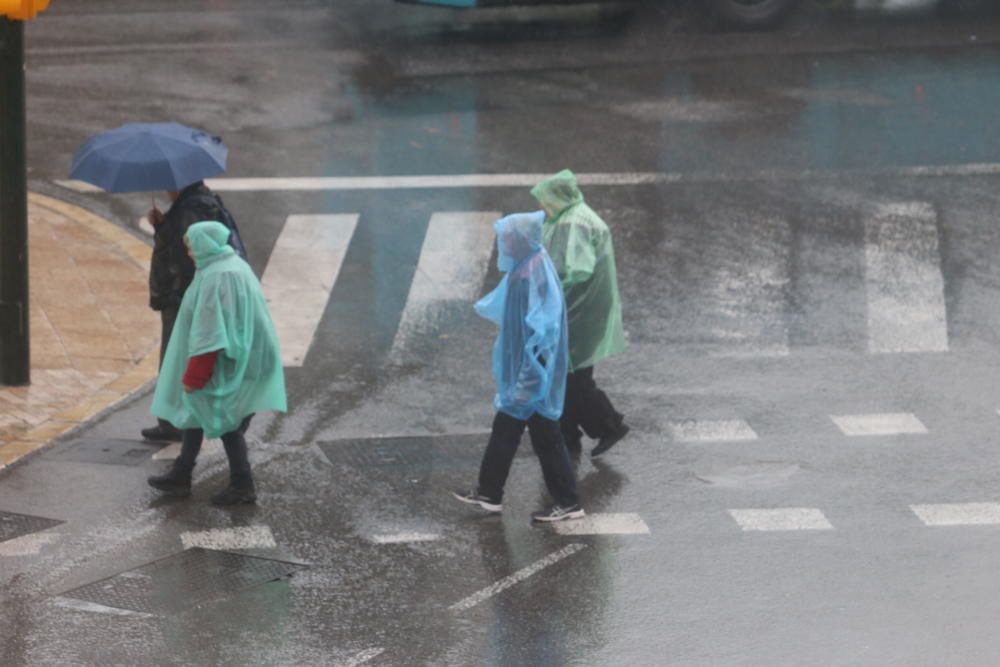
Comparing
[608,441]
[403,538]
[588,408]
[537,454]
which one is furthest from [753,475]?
[403,538]

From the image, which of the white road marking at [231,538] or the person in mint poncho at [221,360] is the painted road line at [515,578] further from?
the person in mint poncho at [221,360]

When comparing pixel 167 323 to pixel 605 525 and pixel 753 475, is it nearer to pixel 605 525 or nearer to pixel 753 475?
pixel 605 525

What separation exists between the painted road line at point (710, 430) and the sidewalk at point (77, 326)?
361cm

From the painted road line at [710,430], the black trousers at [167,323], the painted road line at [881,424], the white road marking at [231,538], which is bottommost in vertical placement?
the white road marking at [231,538]

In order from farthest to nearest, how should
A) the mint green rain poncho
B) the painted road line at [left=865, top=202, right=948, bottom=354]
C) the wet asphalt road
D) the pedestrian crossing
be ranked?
the pedestrian crossing, the painted road line at [left=865, top=202, right=948, bottom=354], the mint green rain poncho, the wet asphalt road

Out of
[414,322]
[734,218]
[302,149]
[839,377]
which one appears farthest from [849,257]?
[302,149]

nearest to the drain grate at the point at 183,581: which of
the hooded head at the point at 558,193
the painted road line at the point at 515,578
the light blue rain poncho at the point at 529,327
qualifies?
Answer: the painted road line at the point at 515,578

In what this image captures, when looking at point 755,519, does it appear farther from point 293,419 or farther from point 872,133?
point 872,133

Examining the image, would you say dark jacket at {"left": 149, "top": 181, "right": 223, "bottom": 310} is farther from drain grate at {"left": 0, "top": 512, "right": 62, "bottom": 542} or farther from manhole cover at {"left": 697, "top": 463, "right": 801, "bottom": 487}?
manhole cover at {"left": 697, "top": 463, "right": 801, "bottom": 487}

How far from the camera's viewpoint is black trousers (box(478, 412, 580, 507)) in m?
9.84

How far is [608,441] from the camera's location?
10812 mm

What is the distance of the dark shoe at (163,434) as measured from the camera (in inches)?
439

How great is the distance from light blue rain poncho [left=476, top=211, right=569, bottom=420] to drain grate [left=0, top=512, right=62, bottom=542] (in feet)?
8.17

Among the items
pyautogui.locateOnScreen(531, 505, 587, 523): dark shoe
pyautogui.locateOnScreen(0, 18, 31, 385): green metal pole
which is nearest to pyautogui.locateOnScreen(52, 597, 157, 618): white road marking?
pyautogui.locateOnScreen(531, 505, 587, 523): dark shoe
